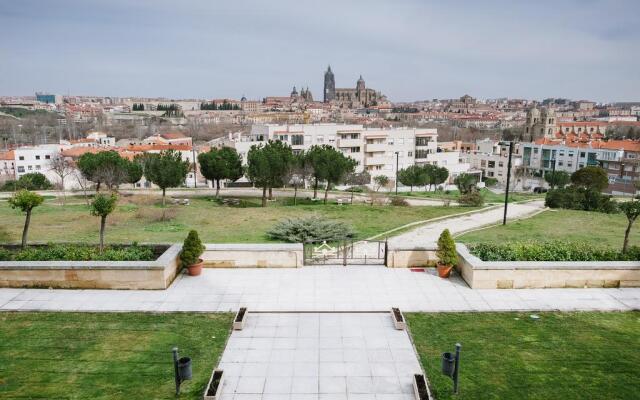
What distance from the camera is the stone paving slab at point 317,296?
33.0 ft

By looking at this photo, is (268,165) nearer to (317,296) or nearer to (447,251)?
(447,251)

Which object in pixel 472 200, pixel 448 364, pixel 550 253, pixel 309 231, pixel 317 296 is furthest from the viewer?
pixel 472 200

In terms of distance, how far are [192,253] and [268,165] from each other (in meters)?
19.6

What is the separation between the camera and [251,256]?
41.2 feet

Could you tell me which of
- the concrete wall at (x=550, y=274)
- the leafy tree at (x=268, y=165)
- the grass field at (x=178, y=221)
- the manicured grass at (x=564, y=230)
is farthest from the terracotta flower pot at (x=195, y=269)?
the leafy tree at (x=268, y=165)

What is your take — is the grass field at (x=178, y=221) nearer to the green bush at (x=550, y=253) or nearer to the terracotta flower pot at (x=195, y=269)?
the terracotta flower pot at (x=195, y=269)

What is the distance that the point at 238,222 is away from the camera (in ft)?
72.8

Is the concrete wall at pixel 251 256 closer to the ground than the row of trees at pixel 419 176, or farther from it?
farther from it

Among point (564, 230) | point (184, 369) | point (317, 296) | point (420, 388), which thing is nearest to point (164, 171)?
point (317, 296)

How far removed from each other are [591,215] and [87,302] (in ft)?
84.7

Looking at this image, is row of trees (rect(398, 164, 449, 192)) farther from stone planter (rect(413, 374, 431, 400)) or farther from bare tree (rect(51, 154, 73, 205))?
stone planter (rect(413, 374, 431, 400))

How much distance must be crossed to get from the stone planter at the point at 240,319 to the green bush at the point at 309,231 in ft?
22.6

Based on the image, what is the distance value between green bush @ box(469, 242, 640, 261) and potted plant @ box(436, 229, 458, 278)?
2.71 ft

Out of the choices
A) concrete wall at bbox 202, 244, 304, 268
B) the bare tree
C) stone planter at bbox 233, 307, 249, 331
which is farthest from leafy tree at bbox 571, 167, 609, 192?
the bare tree
